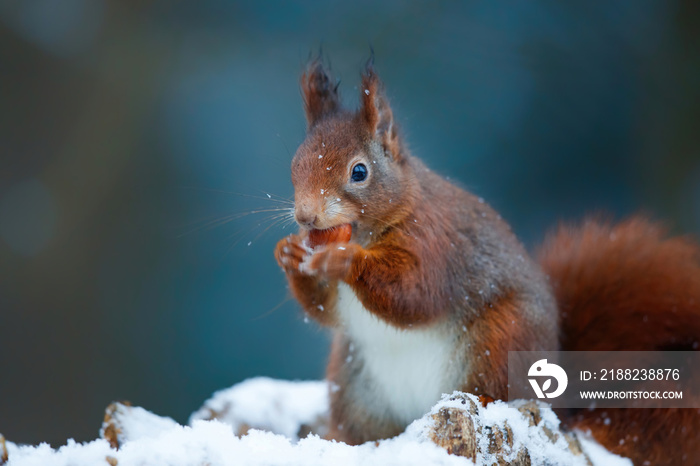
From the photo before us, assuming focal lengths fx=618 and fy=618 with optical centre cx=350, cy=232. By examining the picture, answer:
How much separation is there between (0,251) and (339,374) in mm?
1107

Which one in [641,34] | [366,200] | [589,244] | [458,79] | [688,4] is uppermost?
[688,4]

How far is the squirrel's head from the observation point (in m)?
1.07

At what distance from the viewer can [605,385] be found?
1.30 meters

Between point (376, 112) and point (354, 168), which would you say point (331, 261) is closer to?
point (354, 168)

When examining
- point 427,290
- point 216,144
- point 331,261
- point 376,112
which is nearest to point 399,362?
point 427,290

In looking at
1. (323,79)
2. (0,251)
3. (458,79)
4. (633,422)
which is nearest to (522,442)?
→ (633,422)

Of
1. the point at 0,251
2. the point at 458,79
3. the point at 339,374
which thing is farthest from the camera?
the point at 458,79

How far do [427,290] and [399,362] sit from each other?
0.19 metres

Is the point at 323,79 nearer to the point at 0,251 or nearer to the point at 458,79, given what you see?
the point at 458,79

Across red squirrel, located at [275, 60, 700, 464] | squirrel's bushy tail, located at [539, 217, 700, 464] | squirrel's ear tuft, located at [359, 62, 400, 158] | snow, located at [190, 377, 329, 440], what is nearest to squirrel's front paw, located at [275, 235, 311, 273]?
red squirrel, located at [275, 60, 700, 464]

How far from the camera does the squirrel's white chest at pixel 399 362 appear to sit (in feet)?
3.94

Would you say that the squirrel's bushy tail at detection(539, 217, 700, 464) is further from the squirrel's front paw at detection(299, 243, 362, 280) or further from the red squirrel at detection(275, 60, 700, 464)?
the squirrel's front paw at detection(299, 243, 362, 280)

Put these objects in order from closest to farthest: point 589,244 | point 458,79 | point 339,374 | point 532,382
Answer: point 532,382
point 339,374
point 589,244
point 458,79

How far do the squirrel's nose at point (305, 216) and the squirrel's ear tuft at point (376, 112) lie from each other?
0.23m
